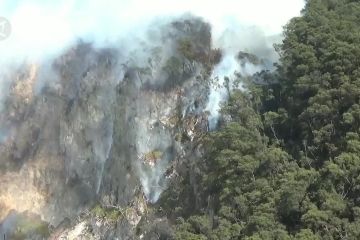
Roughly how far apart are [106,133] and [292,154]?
2029 cm

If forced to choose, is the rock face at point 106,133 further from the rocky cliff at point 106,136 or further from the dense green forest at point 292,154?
the dense green forest at point 292,154

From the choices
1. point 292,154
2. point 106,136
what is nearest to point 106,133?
point 106,136

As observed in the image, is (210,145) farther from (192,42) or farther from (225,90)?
(192,42)

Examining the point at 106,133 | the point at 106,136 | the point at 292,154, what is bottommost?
the point at 292,154

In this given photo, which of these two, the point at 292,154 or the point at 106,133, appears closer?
the point at 292,154

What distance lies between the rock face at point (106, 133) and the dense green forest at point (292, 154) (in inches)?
215

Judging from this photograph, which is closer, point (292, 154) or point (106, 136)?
point (292, 154)

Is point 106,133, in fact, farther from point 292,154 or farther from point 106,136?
point 292,154

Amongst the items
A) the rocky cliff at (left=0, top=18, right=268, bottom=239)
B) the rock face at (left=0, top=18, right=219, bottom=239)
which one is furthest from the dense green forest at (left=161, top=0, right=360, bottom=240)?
the rock face at (left=0, top=18, right=219, bottom=239)

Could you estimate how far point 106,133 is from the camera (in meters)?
57.1

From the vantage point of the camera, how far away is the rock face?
52.4 meters

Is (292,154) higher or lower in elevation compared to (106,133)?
lower

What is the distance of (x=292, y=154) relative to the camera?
41844 mm

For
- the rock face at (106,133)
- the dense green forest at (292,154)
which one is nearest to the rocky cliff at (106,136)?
the rock face at (106,133)
